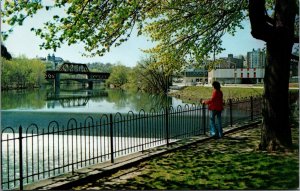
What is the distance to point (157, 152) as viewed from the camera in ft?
32.1

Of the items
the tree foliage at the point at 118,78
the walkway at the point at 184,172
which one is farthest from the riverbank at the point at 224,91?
the tree foliage at the point at 118,78

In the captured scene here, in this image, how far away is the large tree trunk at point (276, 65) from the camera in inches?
352

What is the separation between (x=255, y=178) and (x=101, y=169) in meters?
3.20

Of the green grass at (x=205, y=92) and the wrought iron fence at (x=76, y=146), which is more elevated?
the green grass at (x=205, y=92)

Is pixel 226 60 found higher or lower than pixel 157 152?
higher

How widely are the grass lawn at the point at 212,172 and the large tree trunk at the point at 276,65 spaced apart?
0.48 metres

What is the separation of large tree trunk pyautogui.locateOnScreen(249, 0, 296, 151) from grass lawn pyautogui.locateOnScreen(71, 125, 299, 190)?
1.59 feet

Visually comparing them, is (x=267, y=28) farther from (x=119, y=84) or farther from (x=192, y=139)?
(x=119, y=84)

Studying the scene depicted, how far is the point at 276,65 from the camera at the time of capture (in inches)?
365

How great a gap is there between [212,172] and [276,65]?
331cm

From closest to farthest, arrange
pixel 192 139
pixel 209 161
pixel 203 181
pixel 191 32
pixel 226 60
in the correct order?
1. pixel 203 181
2. pixel 209 161
3. pixel 192 139
4. pixel 191 32
5. pixel 226 60

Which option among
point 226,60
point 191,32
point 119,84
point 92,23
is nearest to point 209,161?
point 92,23

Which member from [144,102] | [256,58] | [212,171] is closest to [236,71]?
[256,58]

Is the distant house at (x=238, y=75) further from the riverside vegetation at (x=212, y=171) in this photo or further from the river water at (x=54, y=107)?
the river water at (x=54, y=107)
